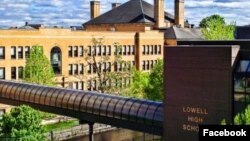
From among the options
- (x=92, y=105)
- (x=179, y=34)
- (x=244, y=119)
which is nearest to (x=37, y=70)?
(x=92, y=105)

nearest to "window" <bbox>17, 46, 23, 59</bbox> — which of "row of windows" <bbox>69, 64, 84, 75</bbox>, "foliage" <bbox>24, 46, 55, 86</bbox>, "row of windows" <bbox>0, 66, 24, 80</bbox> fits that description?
"row of windows" <bbox>0, 66, 24, 80</bbox>

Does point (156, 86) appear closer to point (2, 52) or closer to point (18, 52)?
point (18, 52)

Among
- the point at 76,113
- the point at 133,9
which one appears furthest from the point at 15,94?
the point at 133,9

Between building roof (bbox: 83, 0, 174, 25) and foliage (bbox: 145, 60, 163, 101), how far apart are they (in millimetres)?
35990

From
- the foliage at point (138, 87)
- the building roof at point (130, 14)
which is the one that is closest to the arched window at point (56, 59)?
the foliage at point (138, 87)

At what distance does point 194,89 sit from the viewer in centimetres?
3092

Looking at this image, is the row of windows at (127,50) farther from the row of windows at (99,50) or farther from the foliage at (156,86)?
the foliage at (156,86)

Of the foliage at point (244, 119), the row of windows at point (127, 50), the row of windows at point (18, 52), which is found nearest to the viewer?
the foliage at point (244, 119)

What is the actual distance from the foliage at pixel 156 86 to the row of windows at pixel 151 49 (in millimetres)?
25050

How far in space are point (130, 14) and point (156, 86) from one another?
41.6m

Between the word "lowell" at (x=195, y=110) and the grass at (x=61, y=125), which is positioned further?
the grass at (x=61, y=125)

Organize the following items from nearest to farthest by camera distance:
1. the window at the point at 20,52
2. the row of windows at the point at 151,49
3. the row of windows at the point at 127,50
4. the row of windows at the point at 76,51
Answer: the window at the point at 20,52
the row of windows at the point at 76,51
the row of windows at the point at 127,50
the row of windows at the point at 151,49

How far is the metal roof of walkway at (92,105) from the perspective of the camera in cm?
3531

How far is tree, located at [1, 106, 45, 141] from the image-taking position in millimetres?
35906
